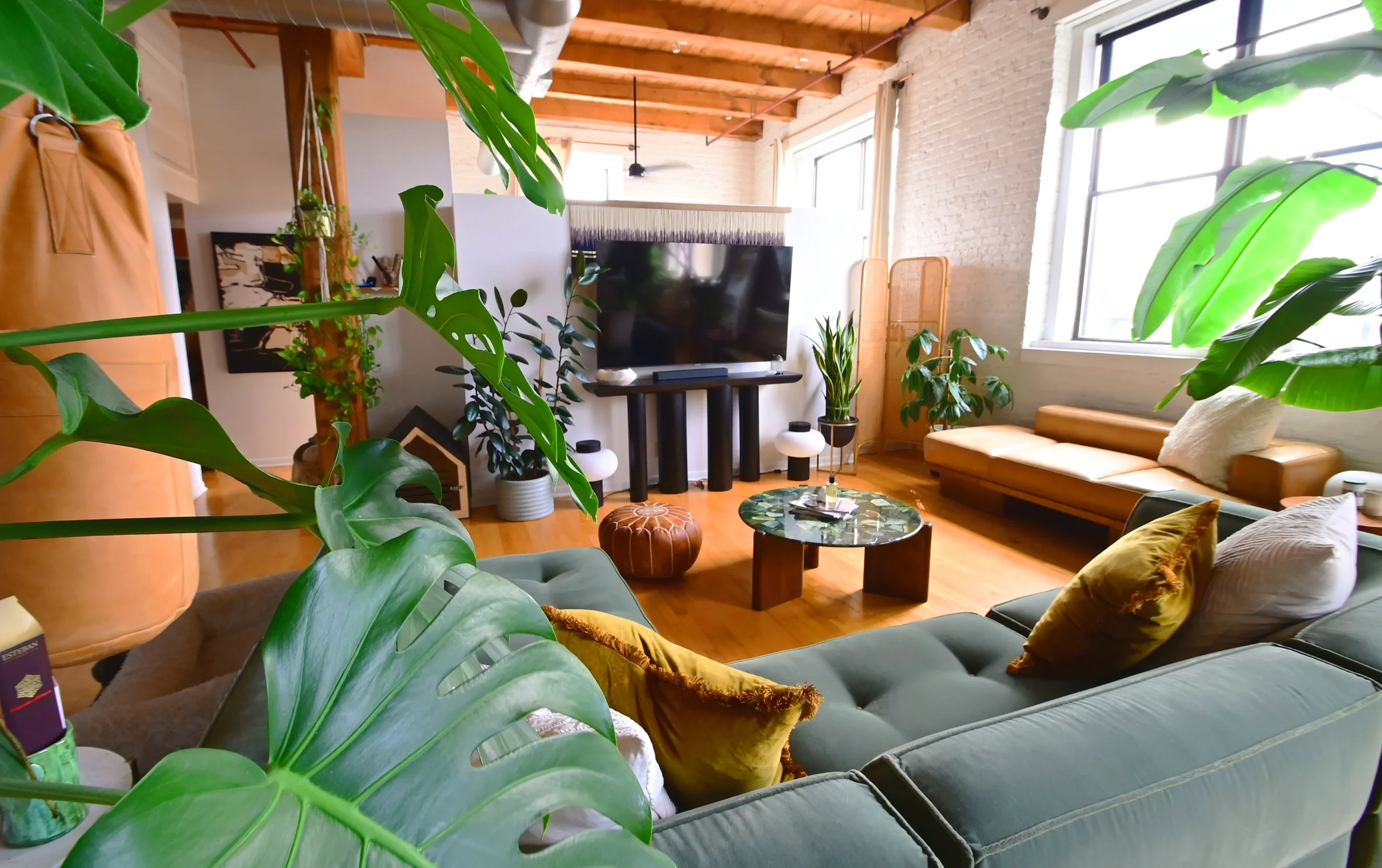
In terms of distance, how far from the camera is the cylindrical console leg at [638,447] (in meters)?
4.21

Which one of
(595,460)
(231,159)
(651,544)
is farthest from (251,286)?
(651,544)

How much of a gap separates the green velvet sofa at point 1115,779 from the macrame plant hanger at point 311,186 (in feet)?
A: 10.6

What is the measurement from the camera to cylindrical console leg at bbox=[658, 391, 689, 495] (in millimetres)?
4336

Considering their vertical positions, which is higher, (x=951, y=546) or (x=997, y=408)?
(x=997, y=408)

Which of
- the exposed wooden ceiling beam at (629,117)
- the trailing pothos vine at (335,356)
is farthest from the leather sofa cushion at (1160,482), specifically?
the exposed wooden ceiling beam at (629,117)

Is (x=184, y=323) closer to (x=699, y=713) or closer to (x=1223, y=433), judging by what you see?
(x=699, y=713)

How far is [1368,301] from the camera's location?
4.09ft

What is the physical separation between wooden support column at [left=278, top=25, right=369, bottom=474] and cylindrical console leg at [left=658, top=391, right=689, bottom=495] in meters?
1.86

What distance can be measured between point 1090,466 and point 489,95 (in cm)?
362

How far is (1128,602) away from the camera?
1256 mm

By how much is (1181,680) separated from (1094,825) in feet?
1.25

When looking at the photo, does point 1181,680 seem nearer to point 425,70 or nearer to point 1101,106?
point 1101,106

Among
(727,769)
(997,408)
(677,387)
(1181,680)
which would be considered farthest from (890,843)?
(997,408)

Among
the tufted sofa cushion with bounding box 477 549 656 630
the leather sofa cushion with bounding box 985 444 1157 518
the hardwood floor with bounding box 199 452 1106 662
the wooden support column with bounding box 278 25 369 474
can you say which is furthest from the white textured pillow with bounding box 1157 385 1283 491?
the wooden support column with bounding box 278 25 369 474
